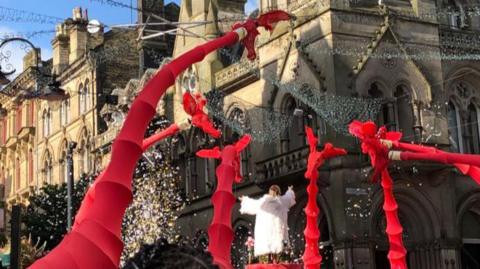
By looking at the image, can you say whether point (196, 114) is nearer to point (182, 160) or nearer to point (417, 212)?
point (417, 212)

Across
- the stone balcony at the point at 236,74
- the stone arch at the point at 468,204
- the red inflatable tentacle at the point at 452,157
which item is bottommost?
the red inflatable tentacle at the point at 452,157

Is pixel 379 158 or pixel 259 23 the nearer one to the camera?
pixel 259 23

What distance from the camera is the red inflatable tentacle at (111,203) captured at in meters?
5.79

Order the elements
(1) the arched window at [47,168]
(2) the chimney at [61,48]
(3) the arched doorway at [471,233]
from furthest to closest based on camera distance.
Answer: (2) the chimney at [61,48], (1) the arched window at [47,168], (3) the arched doorway at [471,233]

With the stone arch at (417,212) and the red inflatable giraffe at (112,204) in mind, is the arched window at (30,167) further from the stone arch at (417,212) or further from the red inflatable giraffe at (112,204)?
the red inflatable giraffe at (112,204)

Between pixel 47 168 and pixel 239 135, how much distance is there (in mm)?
19159

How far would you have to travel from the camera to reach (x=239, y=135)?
34.5m

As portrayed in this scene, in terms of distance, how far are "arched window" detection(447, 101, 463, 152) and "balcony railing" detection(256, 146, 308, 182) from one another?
6329 mm

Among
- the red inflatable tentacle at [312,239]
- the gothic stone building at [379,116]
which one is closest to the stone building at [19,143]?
the gothic stone building at [379,116]

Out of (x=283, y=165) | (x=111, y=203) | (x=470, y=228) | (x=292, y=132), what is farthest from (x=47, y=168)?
(x=111, y=203)

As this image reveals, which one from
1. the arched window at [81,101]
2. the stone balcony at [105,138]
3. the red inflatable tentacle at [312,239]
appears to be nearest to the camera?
the red inflatable tentacle at [312,239]

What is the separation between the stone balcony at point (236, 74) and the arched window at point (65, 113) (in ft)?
46.7

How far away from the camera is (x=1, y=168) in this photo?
5784cm

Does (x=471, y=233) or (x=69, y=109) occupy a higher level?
(x=69, y=109)
